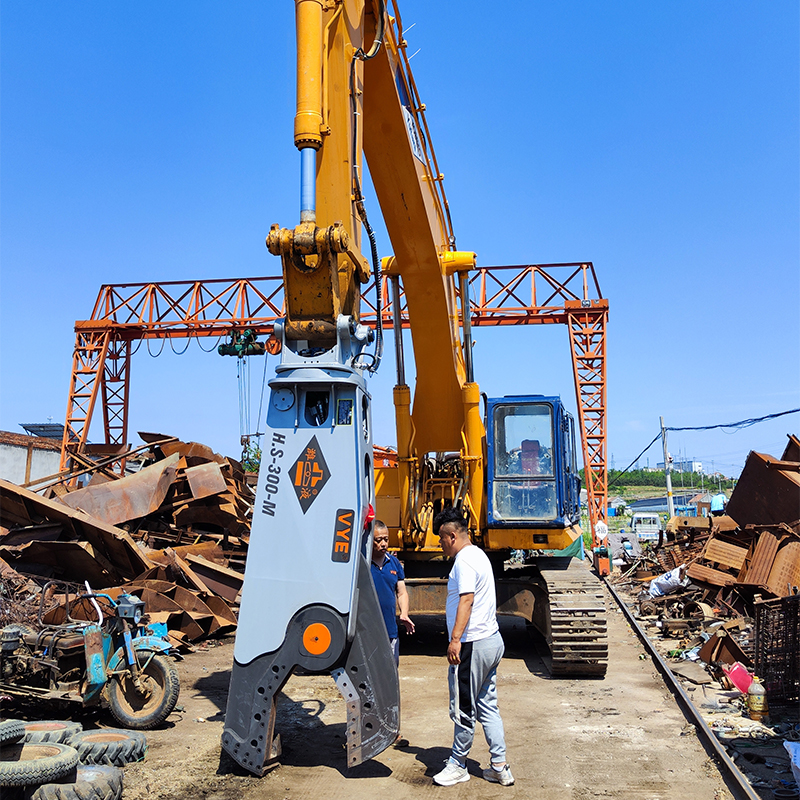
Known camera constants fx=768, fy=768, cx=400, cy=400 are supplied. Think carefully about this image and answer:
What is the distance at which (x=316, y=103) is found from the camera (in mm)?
5695

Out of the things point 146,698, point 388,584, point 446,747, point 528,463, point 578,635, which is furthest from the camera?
point 528,463

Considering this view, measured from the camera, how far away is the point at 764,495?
14672 millimetres

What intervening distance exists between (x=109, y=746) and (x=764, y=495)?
13.0 metres

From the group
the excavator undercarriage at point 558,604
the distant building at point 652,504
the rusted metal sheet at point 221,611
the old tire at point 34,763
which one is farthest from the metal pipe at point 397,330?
the distant building at point 652,504

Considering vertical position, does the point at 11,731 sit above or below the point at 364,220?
below

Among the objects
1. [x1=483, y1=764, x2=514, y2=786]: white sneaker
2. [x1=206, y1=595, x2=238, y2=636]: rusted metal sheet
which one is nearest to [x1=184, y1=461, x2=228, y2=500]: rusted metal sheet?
[x1=206, y1=595, x2=238, y2=636]: rusted metal sheet

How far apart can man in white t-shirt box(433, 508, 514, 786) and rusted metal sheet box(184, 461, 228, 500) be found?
8.87 m

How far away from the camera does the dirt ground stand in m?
5.05

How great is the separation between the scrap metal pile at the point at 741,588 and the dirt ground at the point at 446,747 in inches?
36.9

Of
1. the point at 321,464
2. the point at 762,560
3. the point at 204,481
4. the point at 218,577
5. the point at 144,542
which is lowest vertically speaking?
the point at 218,577

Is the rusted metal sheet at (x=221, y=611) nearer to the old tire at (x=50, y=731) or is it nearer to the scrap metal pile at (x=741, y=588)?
the old tire at (x=50, y=731)

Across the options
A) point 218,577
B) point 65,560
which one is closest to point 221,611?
point 218,577

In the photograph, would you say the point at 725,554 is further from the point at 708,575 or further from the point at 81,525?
the point at 81,525

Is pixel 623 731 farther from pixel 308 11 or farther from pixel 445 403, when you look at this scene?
pixel 308 11
